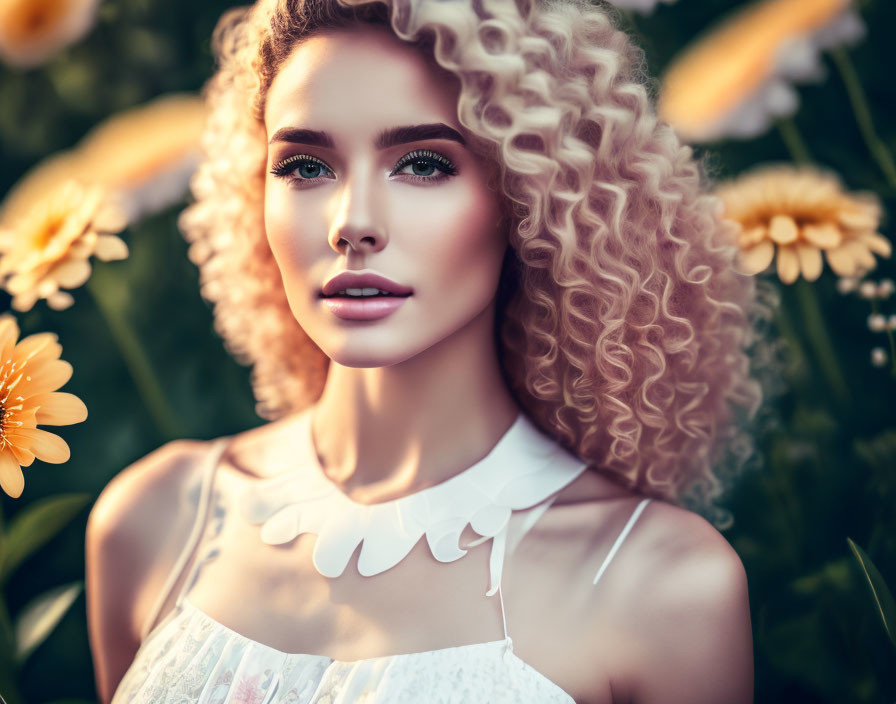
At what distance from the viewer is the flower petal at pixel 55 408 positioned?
3.26ft

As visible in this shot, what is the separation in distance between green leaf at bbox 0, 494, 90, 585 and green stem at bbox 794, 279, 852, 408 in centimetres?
105

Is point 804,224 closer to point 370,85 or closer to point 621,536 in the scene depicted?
point 621,536

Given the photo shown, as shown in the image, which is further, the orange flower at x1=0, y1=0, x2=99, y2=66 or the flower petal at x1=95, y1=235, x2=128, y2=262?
the orange flower at x1=0, y1=0, x2=99, y2=66

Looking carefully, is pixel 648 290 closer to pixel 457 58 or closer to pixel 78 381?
pixel 457 58

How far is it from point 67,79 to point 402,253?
1051 mm

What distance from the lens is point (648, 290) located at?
1142 millimetres

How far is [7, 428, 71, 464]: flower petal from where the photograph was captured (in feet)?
3.18

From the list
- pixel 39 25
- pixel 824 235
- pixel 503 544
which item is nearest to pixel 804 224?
pixel 824 235

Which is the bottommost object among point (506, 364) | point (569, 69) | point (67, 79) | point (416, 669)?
point (416, 669)

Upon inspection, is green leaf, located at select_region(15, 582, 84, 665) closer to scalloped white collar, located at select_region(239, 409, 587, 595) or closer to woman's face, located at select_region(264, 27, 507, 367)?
scalloped white collar, located at select_region(239, 409, 587, 595)

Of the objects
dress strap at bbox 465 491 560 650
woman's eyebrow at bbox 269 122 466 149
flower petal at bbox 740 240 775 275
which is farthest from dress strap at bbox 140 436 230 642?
flower petal at bbox 740 240 775 275

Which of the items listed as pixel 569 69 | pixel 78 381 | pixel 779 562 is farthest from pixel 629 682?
pixel 78 381

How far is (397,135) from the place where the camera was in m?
1.02

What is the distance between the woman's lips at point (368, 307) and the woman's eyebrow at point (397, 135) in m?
0.17
